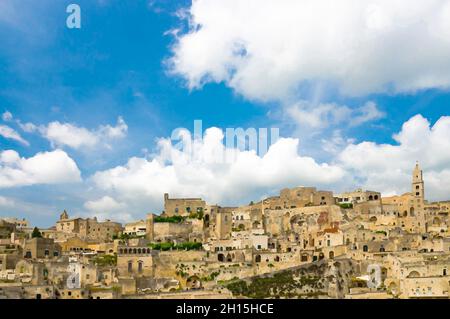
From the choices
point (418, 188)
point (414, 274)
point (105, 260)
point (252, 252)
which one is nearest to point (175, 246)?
point (105, 260)

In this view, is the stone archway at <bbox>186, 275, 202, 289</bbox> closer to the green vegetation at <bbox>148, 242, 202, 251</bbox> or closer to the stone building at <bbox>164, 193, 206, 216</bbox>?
the green vegetation at <bbox>148, 242, 202, 251</bbox>

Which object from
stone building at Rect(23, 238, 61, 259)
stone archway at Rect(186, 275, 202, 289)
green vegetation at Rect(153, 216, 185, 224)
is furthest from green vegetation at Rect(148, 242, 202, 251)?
stone building at Rect(23, 238, 61, 259)

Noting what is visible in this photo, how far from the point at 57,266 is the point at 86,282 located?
2.21m

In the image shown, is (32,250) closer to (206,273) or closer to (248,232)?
(206,273)

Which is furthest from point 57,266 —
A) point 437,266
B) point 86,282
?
point 437,266

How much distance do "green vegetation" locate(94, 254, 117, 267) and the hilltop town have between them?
0.46ft

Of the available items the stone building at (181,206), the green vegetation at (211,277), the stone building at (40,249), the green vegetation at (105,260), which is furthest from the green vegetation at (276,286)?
the stone building at (181,206)

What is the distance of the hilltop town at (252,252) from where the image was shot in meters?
41.2

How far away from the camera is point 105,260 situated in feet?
162

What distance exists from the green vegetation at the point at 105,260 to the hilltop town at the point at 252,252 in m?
0.14

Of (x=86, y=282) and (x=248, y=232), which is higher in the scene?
(x=248, y=232)

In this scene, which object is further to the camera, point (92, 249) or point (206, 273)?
point (92, 249)

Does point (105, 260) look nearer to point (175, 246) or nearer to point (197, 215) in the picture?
point (175, 246)

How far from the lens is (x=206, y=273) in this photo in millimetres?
47469
